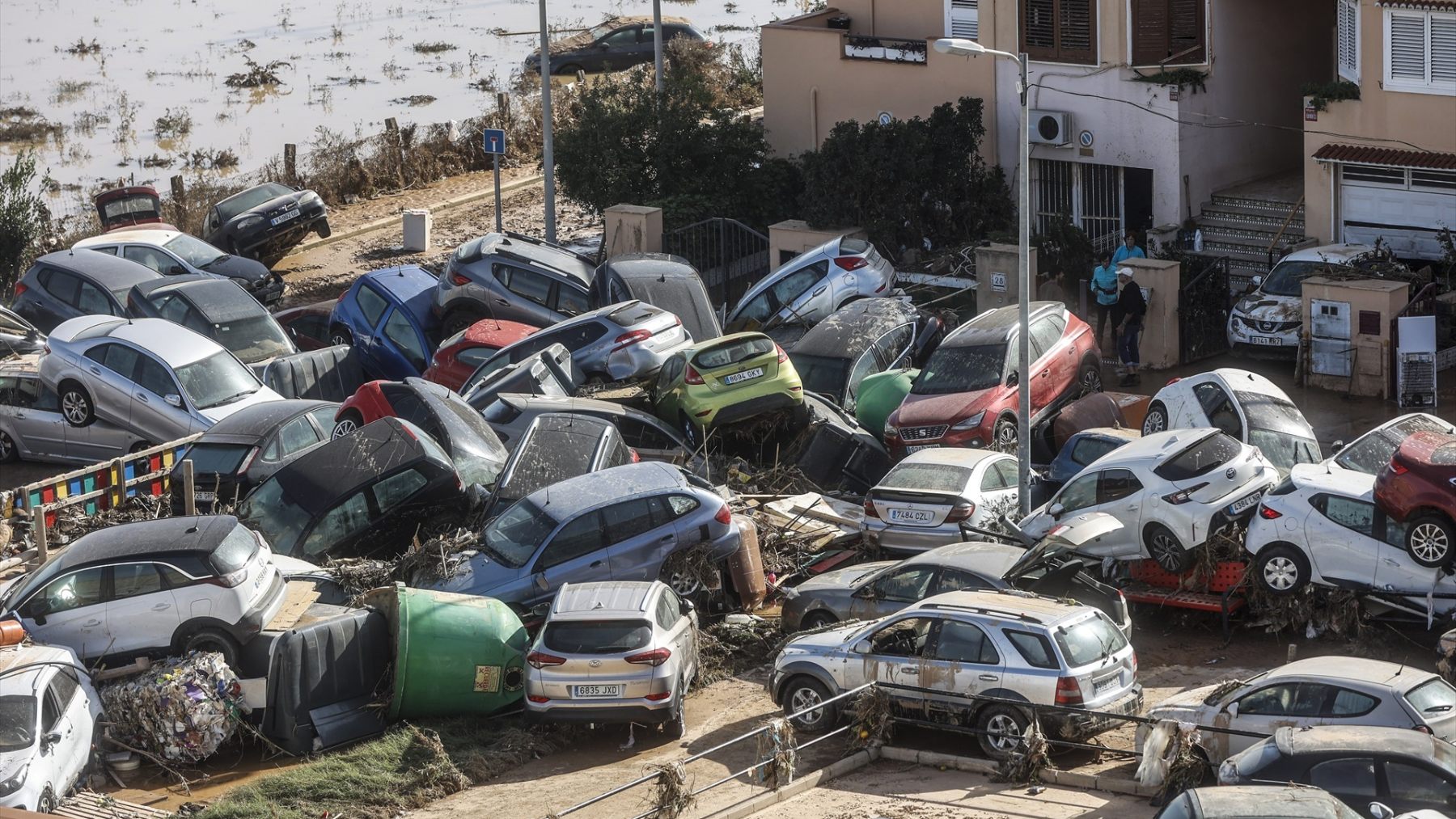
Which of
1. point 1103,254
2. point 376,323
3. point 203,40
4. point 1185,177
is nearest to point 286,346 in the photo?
point 376,323

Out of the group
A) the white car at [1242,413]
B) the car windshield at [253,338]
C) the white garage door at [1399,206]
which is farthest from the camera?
the white garage door at [1399,206]

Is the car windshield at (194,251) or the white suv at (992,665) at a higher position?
the car windshield at (194,251)

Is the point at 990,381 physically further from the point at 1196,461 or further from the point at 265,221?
the point at 265,221

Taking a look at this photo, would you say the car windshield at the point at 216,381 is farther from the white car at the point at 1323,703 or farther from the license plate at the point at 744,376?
the white car at the point at 1323,703

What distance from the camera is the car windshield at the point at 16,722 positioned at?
14.8 meters

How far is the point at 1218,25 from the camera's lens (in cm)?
2992

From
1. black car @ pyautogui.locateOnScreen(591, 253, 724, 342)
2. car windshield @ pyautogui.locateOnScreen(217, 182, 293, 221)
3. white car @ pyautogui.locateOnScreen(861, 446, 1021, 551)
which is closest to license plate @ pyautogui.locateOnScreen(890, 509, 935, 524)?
white car @ pyautogui.locateOnScreen(861, 446, 1021, 551)

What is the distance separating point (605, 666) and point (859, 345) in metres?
9.71

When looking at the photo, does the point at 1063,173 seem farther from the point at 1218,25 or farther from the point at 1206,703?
the point at 1206,703

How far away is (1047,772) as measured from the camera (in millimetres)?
14680

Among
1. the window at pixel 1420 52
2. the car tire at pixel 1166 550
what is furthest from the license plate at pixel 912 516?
the window at pixel 1420 52

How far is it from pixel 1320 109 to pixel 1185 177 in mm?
2972

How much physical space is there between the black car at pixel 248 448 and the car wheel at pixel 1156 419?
962 centimetres

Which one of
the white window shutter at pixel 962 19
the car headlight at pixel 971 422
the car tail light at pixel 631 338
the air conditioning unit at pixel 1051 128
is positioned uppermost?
the white window shutter at pixel 962 19
